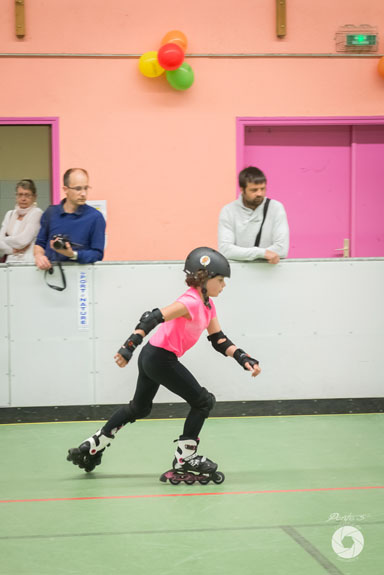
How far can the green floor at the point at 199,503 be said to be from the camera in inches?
130

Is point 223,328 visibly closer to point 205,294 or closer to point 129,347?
point 205,294

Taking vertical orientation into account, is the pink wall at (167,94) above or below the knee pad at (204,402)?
above

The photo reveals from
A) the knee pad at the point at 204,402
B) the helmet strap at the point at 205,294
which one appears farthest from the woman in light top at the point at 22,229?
the knee pad at the point at 204,402

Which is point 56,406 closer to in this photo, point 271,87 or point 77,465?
point 77,465

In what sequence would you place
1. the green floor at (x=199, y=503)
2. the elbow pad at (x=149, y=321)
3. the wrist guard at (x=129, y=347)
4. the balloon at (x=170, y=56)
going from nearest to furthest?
1. the green floor at (x=199, y=503)
2. the wrist guard at (x=129, y=347)
3. the elbow pad at (x=149, y=321)
4. the balloon at (x=170, y=56)

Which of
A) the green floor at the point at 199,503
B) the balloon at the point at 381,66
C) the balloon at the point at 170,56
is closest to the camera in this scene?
the green floor at the point at 199,503

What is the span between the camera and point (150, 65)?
8.36 meters

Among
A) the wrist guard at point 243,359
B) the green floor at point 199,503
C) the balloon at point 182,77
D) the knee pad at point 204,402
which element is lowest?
the green floor at point 199,503

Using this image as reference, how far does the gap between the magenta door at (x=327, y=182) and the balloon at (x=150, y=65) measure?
52.3 inches

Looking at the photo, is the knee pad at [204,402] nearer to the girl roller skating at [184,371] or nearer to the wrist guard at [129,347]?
the girl roller skating at [184,371]

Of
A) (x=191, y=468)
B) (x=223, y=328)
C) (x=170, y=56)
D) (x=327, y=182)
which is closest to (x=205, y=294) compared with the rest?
(x=191, y=468)

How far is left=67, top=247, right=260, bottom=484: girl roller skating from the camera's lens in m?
4.51

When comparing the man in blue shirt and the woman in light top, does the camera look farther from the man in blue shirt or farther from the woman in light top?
the woman in light top

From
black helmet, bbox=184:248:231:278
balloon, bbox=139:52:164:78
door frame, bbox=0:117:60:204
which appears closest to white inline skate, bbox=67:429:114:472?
black helmet, bbox=184:248:231:278
